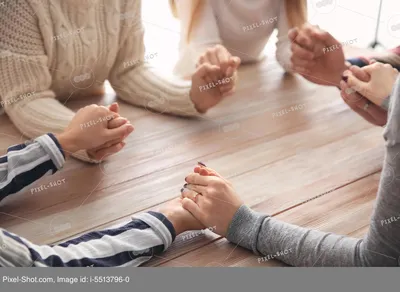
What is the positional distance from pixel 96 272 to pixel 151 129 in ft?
1.01

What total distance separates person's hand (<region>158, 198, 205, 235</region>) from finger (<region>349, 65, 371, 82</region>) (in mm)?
277

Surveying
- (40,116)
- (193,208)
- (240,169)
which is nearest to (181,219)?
(193,208)

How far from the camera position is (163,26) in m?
0.84

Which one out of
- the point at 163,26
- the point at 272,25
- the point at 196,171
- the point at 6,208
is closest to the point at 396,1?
the point at 272,25

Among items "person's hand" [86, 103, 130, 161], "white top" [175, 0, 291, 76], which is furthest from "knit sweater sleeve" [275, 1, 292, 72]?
"person's hand" [86, 103, 130, 161]

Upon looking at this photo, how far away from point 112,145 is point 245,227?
7.1 inches

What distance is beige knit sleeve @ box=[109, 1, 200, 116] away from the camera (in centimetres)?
79

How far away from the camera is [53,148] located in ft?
2.08

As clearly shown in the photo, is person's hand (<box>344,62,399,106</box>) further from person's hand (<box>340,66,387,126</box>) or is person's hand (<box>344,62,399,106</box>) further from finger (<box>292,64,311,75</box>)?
finger (<box>292,64,311,75</box>)

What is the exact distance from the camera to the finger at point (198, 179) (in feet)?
1.99

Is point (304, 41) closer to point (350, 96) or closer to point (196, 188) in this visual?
point (350, 96)

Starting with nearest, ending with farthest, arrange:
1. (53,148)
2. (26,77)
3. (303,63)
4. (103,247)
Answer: (103,247) → (53,148) → (26,77) → (303,63)

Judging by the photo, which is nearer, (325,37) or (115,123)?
(115,123)

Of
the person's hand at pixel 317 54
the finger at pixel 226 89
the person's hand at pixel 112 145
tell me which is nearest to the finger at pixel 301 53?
the person's hand at pixel 317 54
